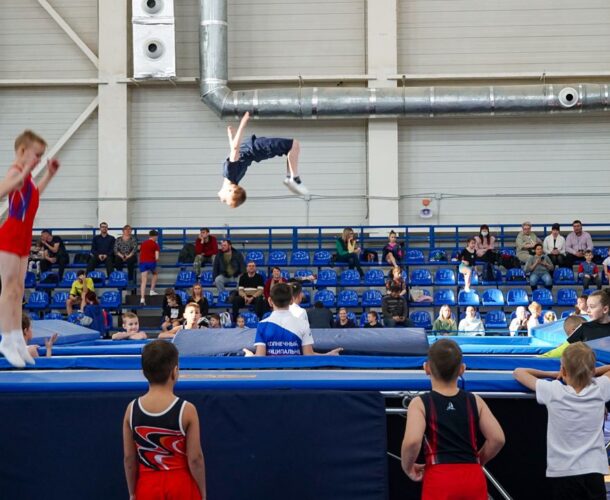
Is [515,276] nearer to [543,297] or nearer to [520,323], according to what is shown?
[543,297]

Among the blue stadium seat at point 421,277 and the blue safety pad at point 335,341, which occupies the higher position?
the blue stadium seat at point 421,277

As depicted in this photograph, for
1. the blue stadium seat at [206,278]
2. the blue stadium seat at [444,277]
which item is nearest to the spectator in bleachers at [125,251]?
the blue stadium seat at [206,278]

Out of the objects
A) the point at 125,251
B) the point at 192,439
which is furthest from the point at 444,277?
the point at 192,439

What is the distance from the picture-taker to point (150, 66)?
1706 cm

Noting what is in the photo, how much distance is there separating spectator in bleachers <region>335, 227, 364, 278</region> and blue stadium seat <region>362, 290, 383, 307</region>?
0.39 meters

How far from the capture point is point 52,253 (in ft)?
54.3

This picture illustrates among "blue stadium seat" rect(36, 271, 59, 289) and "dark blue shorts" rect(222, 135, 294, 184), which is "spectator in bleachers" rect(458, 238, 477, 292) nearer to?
"blue stadium seat" rect(36, 271, 59, 289)

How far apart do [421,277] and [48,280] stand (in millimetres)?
7011

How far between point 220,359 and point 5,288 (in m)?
1.56

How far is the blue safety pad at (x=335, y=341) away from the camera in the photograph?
7.48m

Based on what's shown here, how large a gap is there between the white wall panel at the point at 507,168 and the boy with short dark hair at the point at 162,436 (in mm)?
13769

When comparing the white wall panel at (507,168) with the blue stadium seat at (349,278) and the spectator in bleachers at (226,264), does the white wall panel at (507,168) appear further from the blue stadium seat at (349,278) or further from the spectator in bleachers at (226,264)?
the spectator in bleachers at (226,264)

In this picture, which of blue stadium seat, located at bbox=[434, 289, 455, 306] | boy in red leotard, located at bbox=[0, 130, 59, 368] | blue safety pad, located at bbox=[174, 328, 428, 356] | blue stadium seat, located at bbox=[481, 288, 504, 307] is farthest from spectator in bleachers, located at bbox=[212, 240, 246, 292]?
boy in red leotard, located at bbox=[0, 130, 59, 368]

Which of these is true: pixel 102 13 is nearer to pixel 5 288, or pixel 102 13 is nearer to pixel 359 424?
A: pixel 5 288
